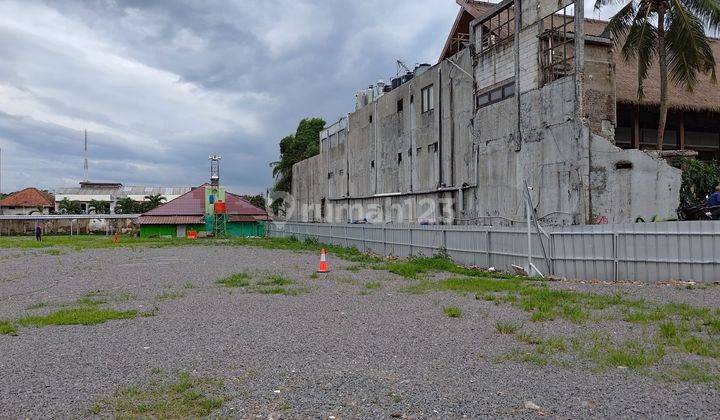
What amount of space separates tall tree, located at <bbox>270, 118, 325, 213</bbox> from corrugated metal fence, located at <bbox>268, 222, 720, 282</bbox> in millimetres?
35255

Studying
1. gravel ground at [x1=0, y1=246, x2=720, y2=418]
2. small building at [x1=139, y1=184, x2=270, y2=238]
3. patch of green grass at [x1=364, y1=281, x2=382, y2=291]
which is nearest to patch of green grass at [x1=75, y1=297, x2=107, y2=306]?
gravel ground at [x1=0, y1=246, x2=720, y2=418]

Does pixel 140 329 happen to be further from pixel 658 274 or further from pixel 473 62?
pixel 473 62

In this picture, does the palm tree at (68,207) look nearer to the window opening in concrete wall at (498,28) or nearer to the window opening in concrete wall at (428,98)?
the window opening in concrete wall at (428,98)

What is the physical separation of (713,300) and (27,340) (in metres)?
10.9

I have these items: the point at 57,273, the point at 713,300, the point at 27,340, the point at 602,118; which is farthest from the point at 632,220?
the point at 57,273

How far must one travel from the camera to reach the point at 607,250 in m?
12.9

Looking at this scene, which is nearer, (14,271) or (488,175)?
(14,271)

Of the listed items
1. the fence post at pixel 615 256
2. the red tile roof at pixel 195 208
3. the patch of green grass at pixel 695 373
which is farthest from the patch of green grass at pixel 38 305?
the red tile roof at pixel 195 208

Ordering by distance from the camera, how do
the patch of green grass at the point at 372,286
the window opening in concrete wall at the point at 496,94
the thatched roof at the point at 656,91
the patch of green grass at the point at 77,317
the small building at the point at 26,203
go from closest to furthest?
the patch of green grass at the point at 77,317, the patch of green grass at the point at 372,286, the window opening in concrete wall at the point at 496,94, the thatched roof at the point at 656,91, the small building at the point at 26,203

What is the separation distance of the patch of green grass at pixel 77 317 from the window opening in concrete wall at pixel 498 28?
16287 mm

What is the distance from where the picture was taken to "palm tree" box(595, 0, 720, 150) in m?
16.0

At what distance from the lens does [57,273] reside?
17.0 metres

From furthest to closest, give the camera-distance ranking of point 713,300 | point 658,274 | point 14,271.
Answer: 1. point 14,271
2. point 658,274
3. point 713,300

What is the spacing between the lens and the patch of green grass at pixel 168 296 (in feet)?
35.8
